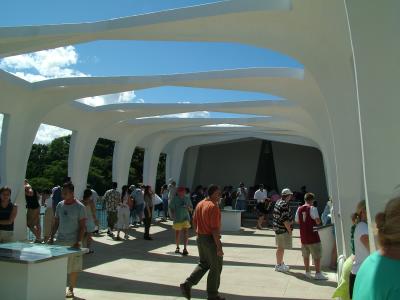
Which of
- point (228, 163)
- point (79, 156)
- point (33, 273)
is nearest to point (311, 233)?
point (33, 273)

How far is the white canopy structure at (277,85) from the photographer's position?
11.0 feet

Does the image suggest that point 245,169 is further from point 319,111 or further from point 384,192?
point 384,192

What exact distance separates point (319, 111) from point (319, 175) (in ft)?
61.8

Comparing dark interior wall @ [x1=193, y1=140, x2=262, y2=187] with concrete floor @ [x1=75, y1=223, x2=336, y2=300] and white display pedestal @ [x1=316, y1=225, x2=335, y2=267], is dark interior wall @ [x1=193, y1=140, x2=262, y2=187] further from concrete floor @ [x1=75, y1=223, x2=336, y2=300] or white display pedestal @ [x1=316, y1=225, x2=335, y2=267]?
white display pedestal @ [x1=316, y1=225, x2=335, y2=267]

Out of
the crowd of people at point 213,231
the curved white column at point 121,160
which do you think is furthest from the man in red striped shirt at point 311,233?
the curved white column at point 121,160

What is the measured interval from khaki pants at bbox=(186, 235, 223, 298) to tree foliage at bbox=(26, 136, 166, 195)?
107ft

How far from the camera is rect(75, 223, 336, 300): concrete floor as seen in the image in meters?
6.73

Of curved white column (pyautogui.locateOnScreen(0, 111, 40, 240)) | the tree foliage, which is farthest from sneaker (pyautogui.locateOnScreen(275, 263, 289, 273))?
the tree foliage

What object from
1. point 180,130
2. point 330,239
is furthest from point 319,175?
point 330,239

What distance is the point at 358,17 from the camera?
3.40m

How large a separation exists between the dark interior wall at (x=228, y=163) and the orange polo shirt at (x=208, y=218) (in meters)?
24.0

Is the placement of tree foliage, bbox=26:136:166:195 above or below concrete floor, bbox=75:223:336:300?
above

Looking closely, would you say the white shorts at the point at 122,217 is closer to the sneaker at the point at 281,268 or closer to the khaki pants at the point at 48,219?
the khaki pants at the point at 48,219

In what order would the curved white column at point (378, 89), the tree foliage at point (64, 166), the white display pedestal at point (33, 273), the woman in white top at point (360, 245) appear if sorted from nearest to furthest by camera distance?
the curved white column at point (378, 89) < the woman in white top at point (360, 245) < the white display pedestal at point (33, 273) < the tree foliage at point (64, 166)
